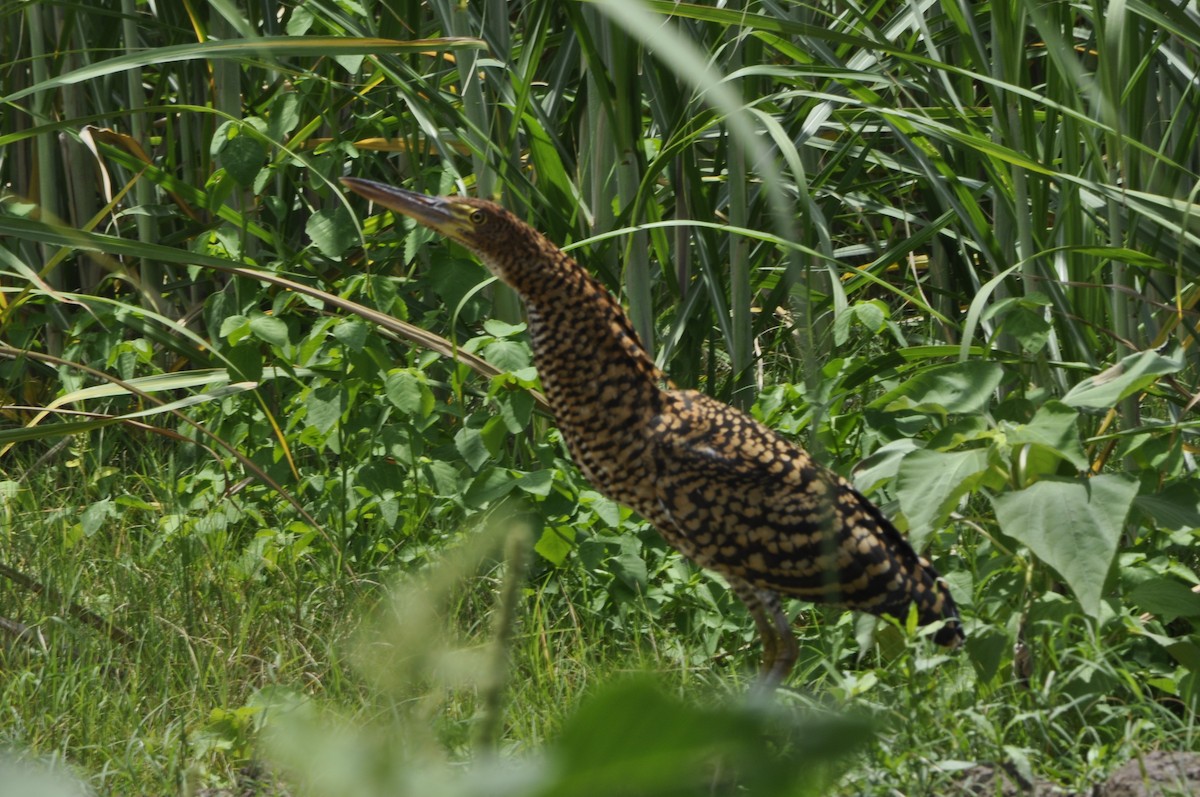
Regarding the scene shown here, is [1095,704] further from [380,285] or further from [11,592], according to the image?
[11,592]

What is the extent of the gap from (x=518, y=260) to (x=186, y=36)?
2.08 metres

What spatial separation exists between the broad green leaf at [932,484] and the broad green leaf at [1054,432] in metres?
0.08

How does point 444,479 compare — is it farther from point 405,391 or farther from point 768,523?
point 768,523

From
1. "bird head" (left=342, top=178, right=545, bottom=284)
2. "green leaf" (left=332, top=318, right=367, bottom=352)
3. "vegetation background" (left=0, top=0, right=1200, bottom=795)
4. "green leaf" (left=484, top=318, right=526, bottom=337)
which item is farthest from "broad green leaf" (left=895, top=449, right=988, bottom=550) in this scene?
"green leaf" (left=332, top=318, right=367, bottom=352)

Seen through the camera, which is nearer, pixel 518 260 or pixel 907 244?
pixel 518 260

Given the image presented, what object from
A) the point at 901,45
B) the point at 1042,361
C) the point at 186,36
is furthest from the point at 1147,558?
the point at 186,36

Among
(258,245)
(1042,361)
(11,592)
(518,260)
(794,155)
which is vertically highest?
(794,155)

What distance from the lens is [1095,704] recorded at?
95.5 inches

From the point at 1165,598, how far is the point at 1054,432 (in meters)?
0.42

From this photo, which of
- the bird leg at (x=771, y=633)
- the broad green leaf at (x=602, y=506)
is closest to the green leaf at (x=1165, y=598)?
the bird leg at (x=771, y=633)

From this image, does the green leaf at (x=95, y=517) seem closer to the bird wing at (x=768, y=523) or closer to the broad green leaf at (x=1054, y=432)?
the bird wing at (x=768, y=523)

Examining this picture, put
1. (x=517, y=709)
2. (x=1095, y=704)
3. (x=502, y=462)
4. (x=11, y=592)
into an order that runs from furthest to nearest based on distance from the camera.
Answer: (x=502, y=462)
(x=11, y=592)
(x=517, y=709)
(x=1095, y=704)

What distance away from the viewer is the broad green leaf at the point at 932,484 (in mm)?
2412

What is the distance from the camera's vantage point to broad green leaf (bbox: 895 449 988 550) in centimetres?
241
